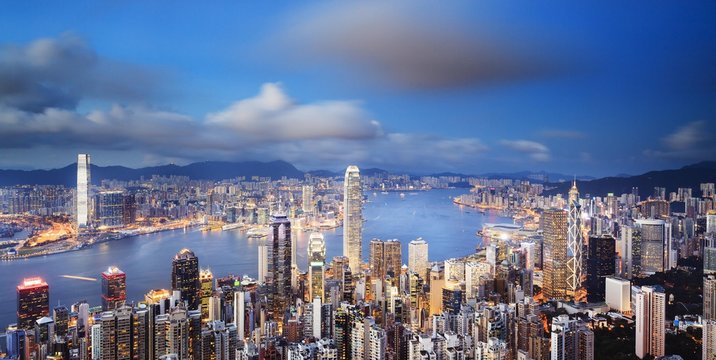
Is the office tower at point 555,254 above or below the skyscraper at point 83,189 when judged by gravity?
below

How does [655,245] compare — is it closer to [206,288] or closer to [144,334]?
[206,288]

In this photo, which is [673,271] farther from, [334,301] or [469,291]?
[334,301]

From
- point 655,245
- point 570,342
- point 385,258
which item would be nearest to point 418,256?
point 385,258

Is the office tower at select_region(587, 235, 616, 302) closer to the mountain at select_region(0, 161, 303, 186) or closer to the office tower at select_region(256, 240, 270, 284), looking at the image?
the office tower at select_region(256, 240, 270, 284)

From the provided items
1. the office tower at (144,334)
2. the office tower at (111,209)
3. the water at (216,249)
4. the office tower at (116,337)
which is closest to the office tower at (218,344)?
the office tower at (144,334)

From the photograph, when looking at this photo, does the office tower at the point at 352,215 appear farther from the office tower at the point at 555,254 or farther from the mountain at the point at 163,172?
the office tower at the point at 555,254

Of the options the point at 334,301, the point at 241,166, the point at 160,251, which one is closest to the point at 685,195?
the point at 334,301
